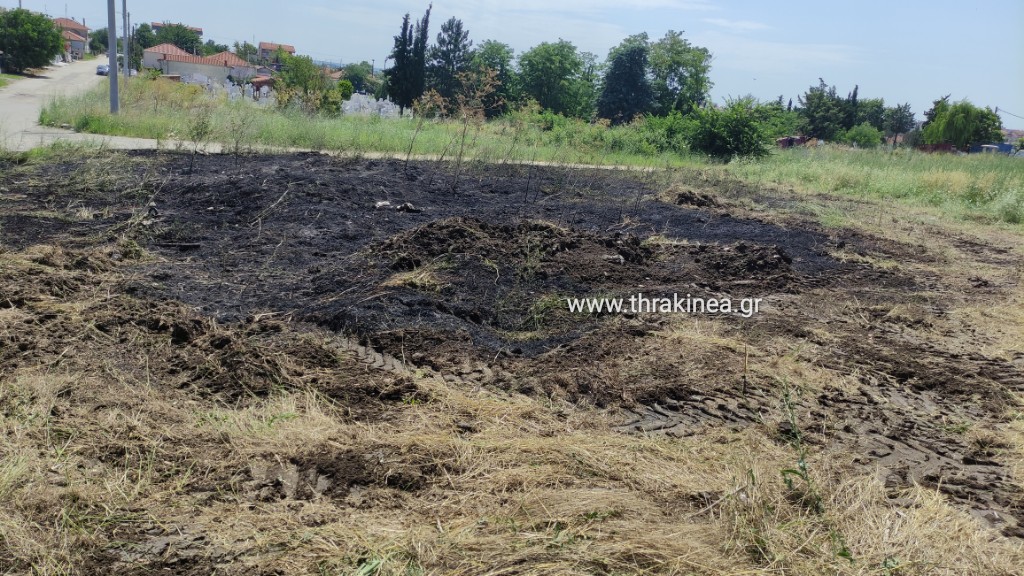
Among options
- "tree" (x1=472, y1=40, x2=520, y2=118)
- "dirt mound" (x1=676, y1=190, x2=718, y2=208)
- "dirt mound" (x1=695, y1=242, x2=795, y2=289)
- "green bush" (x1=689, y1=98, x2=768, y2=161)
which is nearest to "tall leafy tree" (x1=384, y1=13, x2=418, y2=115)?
"tree" (x1=472, y1=40, x2=520, y2=118)

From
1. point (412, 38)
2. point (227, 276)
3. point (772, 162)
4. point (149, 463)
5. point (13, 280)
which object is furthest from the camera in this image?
point (412, 38)

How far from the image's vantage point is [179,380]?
150 inches

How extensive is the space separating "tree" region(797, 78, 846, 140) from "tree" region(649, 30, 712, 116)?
8.36 metres

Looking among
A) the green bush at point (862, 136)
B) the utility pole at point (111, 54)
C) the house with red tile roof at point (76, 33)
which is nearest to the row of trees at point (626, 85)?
the green bush at point (862, 136)

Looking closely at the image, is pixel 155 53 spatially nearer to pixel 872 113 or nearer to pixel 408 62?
pixel 408 62

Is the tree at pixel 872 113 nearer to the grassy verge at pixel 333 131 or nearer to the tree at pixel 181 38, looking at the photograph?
the grassy verge at pixel 333 131

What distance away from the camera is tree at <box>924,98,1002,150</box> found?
4066 cm

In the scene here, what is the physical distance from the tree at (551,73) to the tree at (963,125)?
74.0 feet

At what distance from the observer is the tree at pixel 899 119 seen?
57.2m

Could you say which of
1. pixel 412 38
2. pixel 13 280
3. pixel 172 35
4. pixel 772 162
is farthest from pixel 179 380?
pixel 172 35

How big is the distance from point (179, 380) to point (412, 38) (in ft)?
112

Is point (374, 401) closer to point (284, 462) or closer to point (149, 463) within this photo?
point (284, 462)

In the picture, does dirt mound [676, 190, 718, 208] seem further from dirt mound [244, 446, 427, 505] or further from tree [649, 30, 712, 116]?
tree [649, 30, 712, 116]

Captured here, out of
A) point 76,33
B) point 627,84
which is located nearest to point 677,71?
point 627,84
